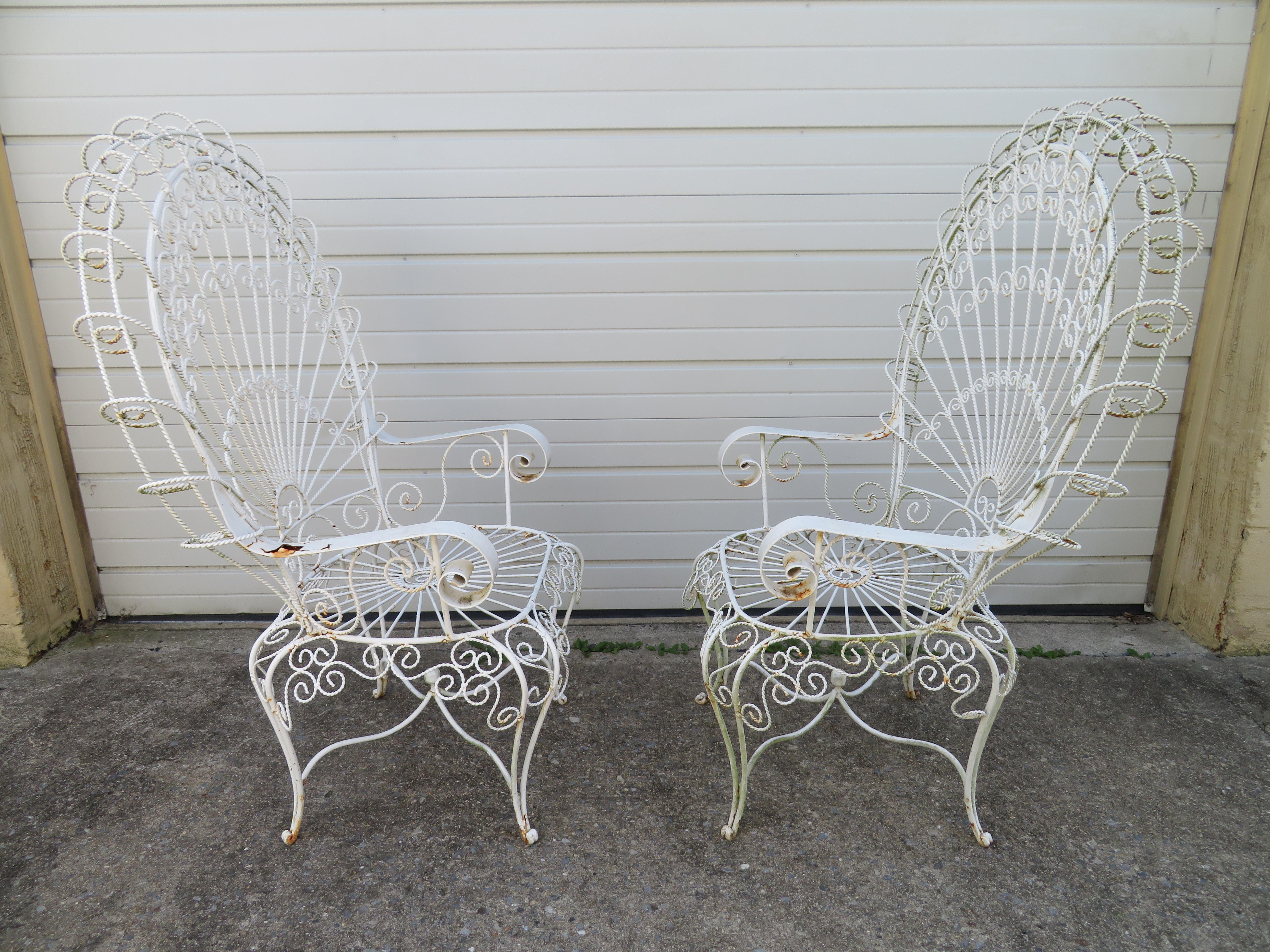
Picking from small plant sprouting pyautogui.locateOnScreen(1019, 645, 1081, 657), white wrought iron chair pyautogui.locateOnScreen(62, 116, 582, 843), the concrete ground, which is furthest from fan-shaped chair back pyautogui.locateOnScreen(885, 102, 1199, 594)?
white wrought iron chair pyautogui.locateOnScreen(62, 116, 582, 843)

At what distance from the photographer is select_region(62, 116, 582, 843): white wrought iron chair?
1.50 meters

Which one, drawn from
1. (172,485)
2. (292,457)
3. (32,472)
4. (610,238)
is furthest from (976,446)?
(32,472)

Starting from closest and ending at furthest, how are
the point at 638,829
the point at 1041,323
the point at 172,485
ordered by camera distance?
1. the point at 172,485
2. the point at 638,829
3. the point at 1041,323

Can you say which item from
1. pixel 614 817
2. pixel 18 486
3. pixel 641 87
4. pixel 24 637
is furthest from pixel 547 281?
pixel 24 637

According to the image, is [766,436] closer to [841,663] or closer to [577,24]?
[841,663]

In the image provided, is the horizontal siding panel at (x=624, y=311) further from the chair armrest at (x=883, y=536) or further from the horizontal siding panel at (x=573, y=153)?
the chair armrest at (x=883, y=536)

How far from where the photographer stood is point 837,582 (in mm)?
1554

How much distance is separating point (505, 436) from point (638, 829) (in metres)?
1.08

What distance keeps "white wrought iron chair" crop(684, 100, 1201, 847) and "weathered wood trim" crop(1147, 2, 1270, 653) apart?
0.45 feet

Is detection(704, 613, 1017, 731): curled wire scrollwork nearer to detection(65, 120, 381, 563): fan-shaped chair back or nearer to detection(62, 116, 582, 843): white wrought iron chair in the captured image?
detection(62, 116, 582, 843): white wrought iron chair

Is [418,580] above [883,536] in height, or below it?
below

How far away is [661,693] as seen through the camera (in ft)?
7.62

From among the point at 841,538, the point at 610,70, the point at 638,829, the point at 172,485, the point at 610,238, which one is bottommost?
the point at 638,829

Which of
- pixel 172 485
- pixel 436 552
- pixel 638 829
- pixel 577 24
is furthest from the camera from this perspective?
pixel 577 24
